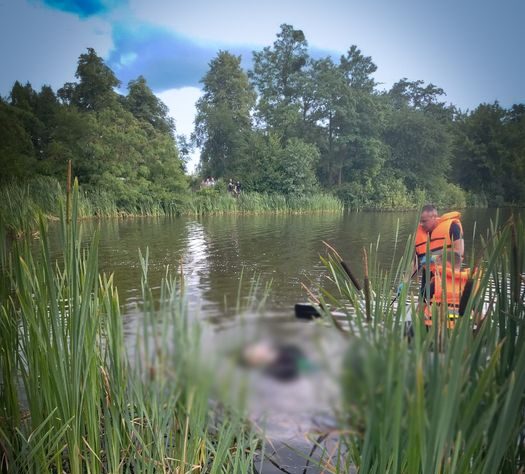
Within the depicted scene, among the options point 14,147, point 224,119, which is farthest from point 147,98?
point 224,119

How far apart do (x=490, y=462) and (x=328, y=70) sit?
180 centimetres

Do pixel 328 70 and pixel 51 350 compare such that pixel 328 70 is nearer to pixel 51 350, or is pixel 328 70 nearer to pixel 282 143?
pixel 282 143

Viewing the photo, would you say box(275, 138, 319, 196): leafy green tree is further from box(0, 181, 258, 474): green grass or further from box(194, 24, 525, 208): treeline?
box(0, 181, 258, 474): green grass

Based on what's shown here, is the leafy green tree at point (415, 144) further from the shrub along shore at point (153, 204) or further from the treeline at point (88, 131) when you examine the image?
the treeline at point (88, 131)

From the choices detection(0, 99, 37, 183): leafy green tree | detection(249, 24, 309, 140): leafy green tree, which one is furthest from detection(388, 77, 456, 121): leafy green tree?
detection(0, 99, 37, 183): leafy green tree

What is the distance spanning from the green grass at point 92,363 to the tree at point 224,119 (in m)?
0.62

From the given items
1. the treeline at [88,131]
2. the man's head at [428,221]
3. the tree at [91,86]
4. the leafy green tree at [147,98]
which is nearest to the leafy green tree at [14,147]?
the treeline at [88,131]

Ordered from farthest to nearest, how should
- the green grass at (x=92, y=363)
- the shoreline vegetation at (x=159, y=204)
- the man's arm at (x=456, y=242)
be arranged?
the shoreline vegetation at (x=159, y=204) < the man's arm at (x=456, y=242) < the green grass at (x=92, y=363)

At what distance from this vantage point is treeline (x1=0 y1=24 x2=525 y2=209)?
98 centimetres

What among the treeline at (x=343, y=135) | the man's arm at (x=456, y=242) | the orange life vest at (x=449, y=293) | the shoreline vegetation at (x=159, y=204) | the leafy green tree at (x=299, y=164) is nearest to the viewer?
the orange life vest at (x=449, y=293)

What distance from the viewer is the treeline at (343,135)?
1292mm

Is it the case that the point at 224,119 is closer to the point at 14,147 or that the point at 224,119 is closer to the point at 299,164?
the point at 299,164

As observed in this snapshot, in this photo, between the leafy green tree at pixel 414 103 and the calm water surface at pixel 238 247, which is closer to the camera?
the calm water surface at pixel 238 247

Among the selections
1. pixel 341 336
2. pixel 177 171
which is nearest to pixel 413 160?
pixel 177 171
